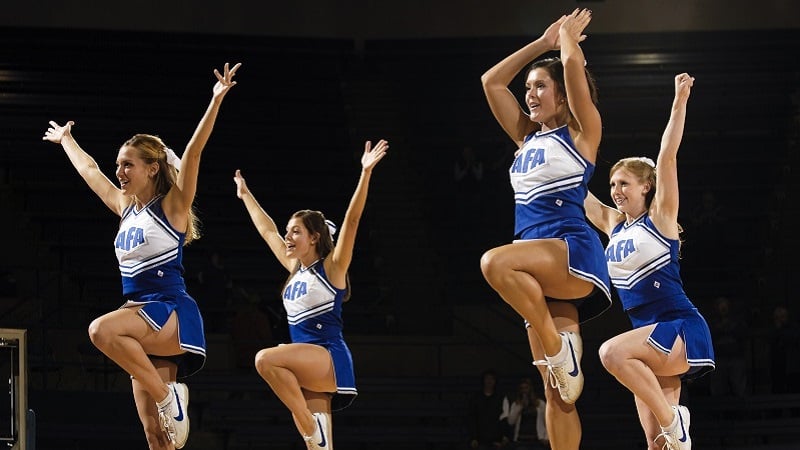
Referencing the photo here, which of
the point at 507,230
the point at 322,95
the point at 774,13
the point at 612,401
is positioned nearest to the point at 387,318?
the point at 507,230

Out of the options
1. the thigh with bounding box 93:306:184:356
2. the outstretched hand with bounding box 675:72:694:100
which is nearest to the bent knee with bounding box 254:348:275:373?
the thigh with bounding box 93:306:184:356

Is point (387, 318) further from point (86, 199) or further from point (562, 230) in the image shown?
point (562, 230)

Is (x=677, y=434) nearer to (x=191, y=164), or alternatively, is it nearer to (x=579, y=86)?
(x=579, y=86)

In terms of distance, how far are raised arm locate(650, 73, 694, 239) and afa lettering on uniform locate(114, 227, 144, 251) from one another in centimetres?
220

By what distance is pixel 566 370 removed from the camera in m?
4.39

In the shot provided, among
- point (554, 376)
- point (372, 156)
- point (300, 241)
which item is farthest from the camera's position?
point (300, 241)

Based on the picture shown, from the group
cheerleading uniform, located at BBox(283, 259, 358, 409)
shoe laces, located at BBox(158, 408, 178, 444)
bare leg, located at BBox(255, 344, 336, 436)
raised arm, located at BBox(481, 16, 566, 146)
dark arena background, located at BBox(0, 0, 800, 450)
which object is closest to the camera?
raised arm, located at BBox(481, 16, 566, 146)

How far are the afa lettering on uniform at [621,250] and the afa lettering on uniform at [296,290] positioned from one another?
5.41ft

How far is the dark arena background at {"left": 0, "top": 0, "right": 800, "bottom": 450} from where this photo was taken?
908cm

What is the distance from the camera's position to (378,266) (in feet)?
36.1

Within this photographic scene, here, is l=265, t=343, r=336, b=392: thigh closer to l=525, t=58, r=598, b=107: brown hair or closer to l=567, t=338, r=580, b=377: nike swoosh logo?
l=567, t=338, r=580, b=377: nike swoosh logo

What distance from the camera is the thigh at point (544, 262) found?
4.36 m

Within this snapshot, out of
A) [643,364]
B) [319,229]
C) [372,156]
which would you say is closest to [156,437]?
[319,229]

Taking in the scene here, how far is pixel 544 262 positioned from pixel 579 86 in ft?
2.22
